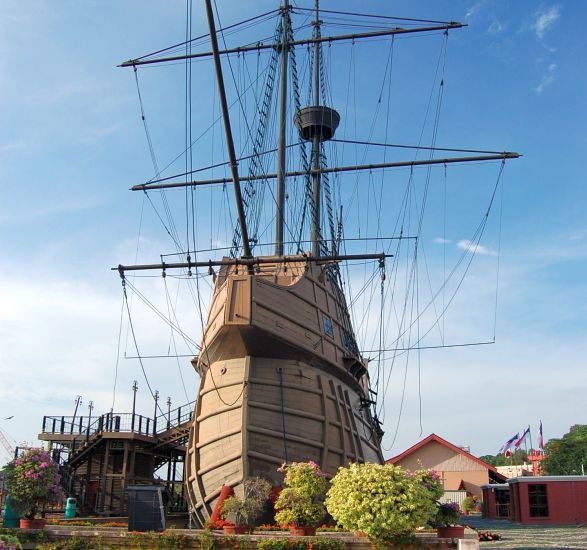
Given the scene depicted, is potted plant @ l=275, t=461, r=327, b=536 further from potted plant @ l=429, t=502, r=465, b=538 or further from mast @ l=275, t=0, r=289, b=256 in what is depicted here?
mast @ l=275, t=0, r=289, b=256

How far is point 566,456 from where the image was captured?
7144cm

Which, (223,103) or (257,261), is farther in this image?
(257,261)

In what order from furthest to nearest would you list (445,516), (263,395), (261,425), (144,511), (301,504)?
(263,395) < (261,425) < (144,511) < (301,504) < (445,516)

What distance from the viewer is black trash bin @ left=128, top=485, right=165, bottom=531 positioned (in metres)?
13.8

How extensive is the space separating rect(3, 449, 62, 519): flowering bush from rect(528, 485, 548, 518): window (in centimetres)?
1907

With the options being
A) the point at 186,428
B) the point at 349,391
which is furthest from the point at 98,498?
the point at 349,391

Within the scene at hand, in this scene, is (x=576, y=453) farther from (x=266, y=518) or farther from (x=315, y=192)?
(x=266, y=518)

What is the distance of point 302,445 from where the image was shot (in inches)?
684

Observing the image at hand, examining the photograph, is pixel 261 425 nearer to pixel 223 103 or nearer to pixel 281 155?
pixel 223 103

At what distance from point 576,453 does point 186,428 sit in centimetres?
5587

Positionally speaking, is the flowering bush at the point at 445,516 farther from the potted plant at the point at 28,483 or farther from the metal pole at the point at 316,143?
the metal pole at the point at 316,143

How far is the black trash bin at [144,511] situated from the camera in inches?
543

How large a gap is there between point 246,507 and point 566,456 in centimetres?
6680

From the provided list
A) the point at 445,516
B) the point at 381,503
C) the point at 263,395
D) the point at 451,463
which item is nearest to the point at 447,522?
the point at 445,516
